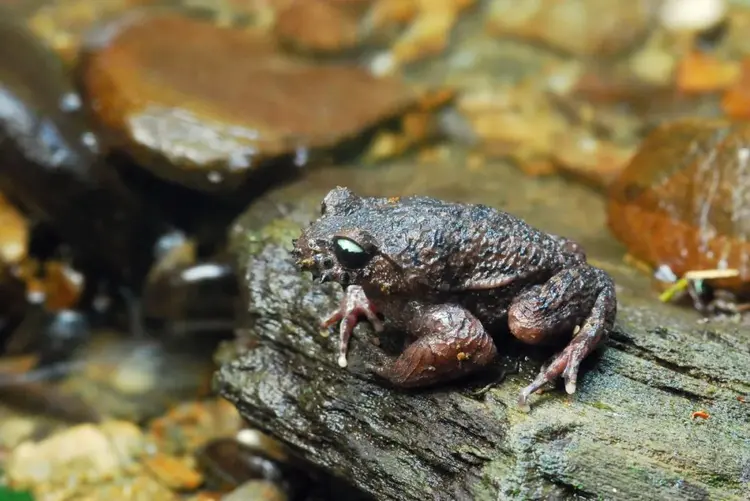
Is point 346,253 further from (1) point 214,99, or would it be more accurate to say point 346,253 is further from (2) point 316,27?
(2) point 316,27

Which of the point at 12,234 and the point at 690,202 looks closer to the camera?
the point at 690,202

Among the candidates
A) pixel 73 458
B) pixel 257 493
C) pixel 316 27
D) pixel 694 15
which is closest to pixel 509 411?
pixel 257 493

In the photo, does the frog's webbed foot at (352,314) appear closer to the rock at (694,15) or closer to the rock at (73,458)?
the rock at (73,458)

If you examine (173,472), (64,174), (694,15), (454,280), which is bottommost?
(173,472)

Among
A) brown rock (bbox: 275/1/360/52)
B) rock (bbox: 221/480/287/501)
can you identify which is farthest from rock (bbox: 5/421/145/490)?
brown rock (bbox: 275/1/360/52)

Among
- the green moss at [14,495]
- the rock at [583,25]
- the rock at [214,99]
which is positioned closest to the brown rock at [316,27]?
the rock at [214,99]

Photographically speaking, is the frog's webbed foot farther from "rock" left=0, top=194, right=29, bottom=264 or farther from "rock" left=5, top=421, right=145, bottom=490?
"rock" left=0, top=194, right=29, bottom=264
